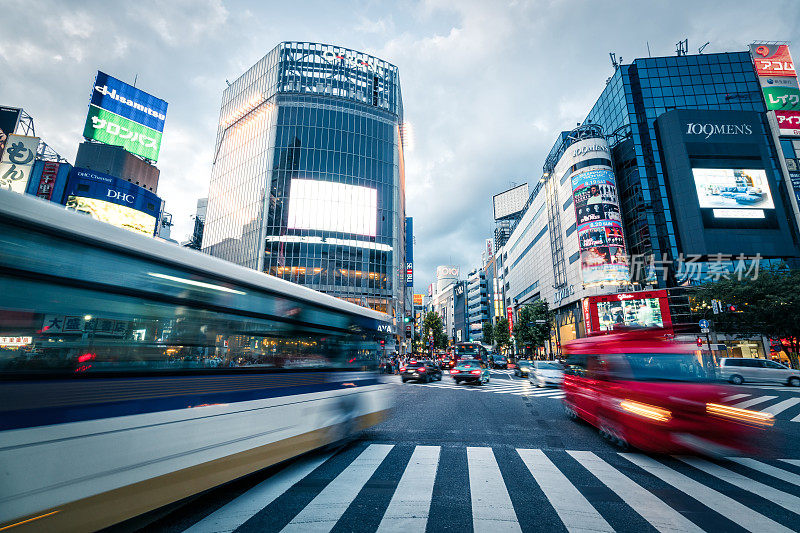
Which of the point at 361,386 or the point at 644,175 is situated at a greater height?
the point at 644,175

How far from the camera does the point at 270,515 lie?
3.71m

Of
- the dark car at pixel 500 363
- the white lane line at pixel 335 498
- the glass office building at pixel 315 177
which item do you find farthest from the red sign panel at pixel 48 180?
the dark car at pixel 500 363

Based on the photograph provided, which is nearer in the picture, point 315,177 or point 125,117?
point 125,117

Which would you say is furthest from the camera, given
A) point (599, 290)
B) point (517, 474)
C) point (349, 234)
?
point (349, 234)

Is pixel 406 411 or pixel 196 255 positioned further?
pixel 406 411

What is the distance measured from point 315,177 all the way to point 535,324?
39.2 m

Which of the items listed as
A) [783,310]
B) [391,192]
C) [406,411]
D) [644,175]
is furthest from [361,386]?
[644,175]

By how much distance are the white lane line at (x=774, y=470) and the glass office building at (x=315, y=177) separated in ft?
139

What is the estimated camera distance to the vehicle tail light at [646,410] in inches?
209

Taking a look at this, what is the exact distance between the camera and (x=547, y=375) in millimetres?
19266

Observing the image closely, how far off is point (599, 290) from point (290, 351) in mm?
44615

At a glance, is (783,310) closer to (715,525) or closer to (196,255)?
(715,525)

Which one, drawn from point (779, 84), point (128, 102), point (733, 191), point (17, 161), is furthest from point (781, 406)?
point (128, 102)

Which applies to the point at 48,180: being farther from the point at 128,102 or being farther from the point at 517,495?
the point at 517,495
